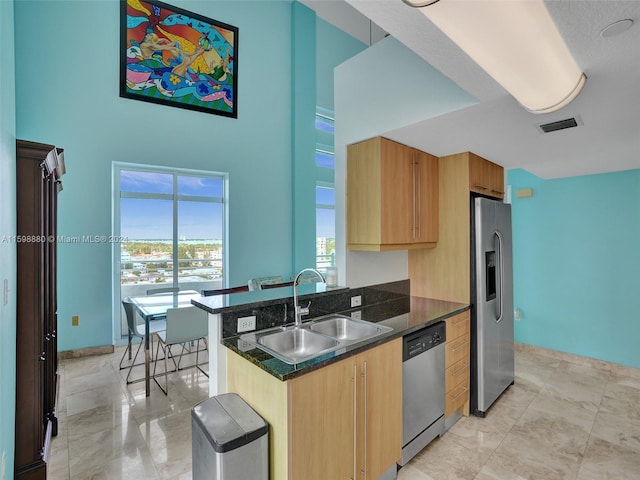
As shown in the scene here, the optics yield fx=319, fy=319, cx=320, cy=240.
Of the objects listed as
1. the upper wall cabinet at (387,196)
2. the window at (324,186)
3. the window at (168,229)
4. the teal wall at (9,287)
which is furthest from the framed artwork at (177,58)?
the upper wall cabinet at (387,196)

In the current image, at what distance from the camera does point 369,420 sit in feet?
5.70

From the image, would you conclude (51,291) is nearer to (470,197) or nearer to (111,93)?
(111,93)

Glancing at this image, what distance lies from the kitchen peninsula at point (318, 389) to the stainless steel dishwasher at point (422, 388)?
0.26 ft

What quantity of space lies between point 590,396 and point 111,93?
6.30 m

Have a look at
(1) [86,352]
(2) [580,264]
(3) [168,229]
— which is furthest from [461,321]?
(1) [86,352]

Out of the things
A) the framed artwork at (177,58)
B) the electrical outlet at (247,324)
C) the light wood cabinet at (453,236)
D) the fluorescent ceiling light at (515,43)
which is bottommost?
the electrical outlet at (247,324)

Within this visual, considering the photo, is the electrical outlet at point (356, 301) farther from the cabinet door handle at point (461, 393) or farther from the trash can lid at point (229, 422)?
the trash can lid at point (229, 422)

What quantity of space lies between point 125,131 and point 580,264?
584cm

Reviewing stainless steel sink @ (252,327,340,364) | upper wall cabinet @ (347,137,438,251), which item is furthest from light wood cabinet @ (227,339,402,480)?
upper wall cabinet @ (347,137,438,251)

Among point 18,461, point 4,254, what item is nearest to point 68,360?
point 18,461

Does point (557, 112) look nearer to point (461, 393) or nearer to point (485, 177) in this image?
point (485, 177)

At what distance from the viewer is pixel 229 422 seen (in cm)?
146

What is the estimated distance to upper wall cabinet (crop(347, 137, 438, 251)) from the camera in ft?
7.97

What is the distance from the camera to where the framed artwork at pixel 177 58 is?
423cm
